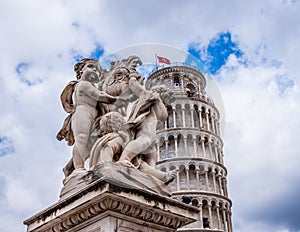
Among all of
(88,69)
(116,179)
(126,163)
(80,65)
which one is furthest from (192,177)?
(116,179)

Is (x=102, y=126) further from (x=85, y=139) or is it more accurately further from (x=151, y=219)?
(x=151, y=219)

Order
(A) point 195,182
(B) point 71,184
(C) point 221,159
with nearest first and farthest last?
(B) point 71,184
(A) point 195,182
(C) point 221,159

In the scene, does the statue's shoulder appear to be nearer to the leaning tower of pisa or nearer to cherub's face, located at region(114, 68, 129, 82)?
cherub's face, located at region(114, 68, 129, 82)

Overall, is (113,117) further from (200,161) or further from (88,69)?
(200,161)

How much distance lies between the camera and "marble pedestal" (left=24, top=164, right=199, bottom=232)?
13.8 feet

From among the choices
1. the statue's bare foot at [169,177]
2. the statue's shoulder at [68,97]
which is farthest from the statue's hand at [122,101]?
the statue's bare foot at [169,177]

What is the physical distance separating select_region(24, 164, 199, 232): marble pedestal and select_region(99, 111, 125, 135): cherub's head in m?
0.70

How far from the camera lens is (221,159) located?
66062 mm

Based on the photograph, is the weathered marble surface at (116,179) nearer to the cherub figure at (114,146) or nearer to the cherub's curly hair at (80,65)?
the cherub figure at (114,146)

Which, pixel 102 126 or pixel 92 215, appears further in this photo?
pixel 102 126

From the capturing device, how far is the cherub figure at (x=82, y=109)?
5.42 meters

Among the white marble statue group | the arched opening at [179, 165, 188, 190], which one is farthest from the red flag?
the arched opening at [179, 165, 188, 190]

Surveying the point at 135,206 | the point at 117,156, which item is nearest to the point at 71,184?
the point at 117,156

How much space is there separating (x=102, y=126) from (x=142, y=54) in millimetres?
1385
